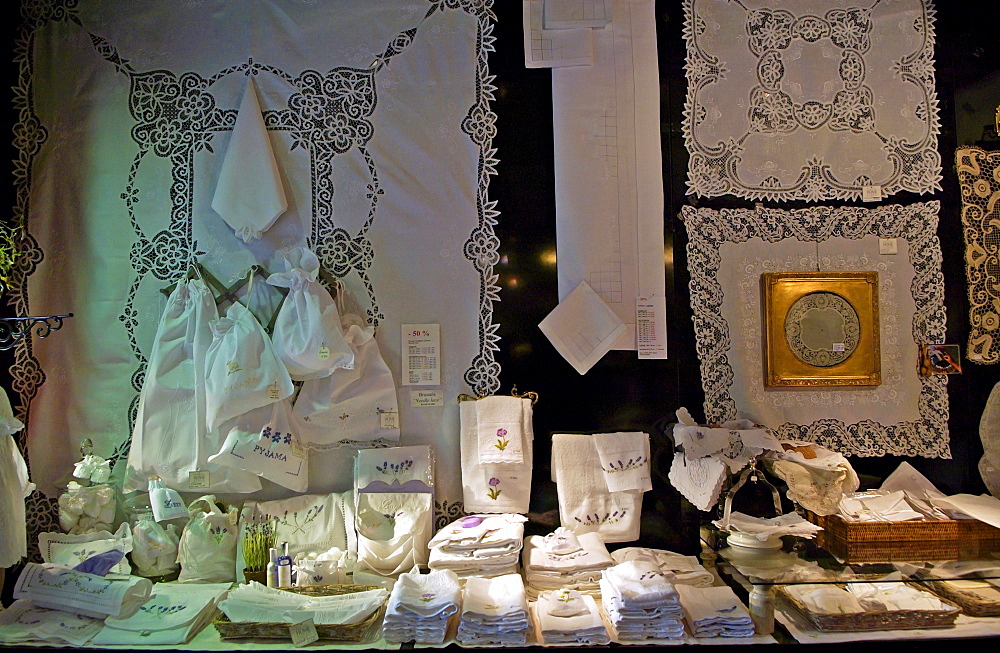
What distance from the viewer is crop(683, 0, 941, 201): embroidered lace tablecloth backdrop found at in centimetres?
316

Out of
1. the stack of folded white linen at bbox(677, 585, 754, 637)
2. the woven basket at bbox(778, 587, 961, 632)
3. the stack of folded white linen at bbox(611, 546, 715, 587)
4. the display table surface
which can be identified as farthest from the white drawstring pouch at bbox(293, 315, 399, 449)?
the woven basket at bbox(778, 587, 961, 632)

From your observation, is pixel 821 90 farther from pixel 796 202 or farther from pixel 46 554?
pixel 46 554

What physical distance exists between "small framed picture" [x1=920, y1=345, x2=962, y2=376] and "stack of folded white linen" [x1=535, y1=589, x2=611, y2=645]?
6.14 ft

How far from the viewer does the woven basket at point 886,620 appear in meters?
2.41

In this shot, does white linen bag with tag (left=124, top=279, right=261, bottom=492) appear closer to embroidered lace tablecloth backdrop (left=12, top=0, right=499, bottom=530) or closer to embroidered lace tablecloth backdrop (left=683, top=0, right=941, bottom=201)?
embroidered lace tablecloth backdrop (left=12, top=0, right=499, bottom=530)

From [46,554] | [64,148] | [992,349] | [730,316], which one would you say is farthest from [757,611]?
[64,148]

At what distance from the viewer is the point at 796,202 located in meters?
3.16

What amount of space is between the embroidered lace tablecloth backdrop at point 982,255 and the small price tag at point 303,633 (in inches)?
119

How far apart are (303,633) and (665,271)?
6.90ft

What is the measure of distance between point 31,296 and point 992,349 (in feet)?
14.4

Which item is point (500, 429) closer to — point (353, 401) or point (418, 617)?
point (353, 401)

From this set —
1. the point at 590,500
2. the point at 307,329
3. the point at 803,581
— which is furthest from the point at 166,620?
the point at 803,581

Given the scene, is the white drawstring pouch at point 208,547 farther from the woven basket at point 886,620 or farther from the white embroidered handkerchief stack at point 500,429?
the woven basket at point 886,620

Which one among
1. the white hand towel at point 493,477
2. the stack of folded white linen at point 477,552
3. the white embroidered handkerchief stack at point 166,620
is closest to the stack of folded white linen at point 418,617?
the stack of folded white linen at point 477,552
